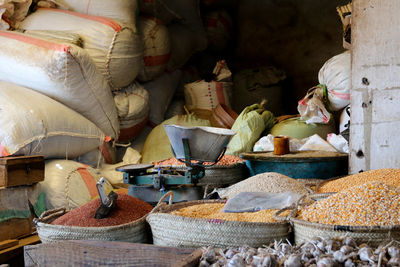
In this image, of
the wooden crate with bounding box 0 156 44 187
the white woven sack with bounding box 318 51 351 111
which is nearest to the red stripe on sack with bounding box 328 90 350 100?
the white woven sack with bounding box 318 51 351 111

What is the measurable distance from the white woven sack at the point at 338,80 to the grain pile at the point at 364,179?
0.93 metres

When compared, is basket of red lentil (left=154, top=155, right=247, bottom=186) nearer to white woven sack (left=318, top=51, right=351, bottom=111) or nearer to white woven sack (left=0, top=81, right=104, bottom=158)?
white woven sack (left=0, top=81, right=104, bottom=158)

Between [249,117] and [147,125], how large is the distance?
1.19m

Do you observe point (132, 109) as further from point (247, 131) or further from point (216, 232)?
point (216, 232)

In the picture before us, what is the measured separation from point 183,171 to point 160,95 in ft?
6.97

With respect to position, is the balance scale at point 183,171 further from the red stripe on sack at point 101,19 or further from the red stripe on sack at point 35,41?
the red stripe on sack at point 101,19

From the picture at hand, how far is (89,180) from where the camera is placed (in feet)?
7.98

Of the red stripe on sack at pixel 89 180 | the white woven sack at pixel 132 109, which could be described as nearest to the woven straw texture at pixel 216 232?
the red stripe on sack at pixel 89 180

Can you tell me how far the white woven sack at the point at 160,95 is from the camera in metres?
3.72

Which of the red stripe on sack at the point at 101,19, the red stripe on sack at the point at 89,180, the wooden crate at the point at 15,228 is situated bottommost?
the wooden crate at the point at 15,228

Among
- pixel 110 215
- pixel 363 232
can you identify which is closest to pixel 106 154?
pixel 110 215

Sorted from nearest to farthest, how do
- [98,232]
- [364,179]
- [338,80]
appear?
[98,232], [364,179], [338,80]

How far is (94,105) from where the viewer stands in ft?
8.98

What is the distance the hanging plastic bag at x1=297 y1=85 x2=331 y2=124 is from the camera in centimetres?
269
